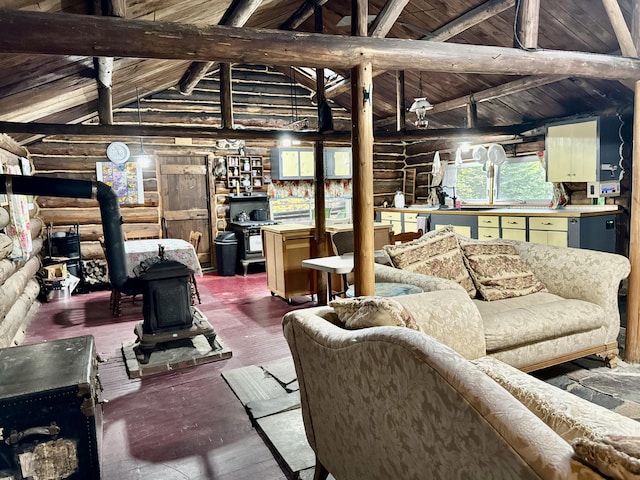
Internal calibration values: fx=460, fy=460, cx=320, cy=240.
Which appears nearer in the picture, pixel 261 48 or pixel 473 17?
pixel 261 48

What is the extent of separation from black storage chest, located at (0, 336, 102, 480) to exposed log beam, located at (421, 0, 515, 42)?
4384mm

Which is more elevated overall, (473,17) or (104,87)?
A: (473,17)

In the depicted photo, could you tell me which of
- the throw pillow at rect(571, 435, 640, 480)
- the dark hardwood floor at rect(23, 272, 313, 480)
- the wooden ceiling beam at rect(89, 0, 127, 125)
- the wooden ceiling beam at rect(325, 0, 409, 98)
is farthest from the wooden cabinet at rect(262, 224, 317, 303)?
the throw pillow at rect(571, 435, 640, 480)

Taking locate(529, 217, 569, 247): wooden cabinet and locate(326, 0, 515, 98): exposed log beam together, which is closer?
locate(326, 0, 515, 98): exposed log beam

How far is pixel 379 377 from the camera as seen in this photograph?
1.55 m

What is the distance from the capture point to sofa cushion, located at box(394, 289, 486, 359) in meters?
2.55

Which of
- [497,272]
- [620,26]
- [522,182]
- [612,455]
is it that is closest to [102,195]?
[497,272]

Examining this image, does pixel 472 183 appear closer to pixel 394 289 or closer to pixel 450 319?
pixel 394 289

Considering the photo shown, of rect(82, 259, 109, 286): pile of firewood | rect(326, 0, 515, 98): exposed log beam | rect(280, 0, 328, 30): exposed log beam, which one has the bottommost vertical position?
rect(82, 259, 109, 286): pile of firewood

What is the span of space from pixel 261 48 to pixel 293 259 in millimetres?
3530

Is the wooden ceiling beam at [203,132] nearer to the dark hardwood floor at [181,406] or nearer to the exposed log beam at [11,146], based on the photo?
the exposed log beam at [11,146]

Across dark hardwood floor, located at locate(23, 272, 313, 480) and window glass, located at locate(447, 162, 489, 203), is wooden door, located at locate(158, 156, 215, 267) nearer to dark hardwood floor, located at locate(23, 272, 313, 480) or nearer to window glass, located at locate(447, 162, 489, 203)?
dark hardwood floor, located at locate(23, 272, 313, 480)

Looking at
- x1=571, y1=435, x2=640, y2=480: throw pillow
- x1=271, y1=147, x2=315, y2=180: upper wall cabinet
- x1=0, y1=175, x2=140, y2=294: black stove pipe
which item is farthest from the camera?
x1=271, y1=147, x2=315, y2=180: upper wall cabinet

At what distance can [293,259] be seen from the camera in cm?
589
